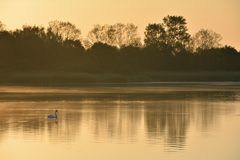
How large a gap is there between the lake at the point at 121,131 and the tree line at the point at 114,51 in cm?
4903

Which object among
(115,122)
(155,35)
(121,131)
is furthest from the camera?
(155,35)

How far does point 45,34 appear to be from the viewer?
104 m

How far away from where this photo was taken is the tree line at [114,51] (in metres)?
92.6

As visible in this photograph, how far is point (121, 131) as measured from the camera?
2836 centimetres

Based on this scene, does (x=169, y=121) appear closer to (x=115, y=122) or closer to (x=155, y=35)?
(x=115, y=122)

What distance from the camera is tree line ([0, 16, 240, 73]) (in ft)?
304

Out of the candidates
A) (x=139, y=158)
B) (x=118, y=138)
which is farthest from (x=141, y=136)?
(x=139, y=158)

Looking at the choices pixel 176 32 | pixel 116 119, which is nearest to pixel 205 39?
pixel 176 32

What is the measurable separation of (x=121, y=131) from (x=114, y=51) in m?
72.0

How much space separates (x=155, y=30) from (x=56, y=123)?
8502 centimetres

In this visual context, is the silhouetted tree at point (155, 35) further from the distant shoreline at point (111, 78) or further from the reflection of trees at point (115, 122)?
the reflection of trees at point (115, 122)

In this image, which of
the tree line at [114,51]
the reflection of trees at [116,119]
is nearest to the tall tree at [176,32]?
the tree line at [114,51]

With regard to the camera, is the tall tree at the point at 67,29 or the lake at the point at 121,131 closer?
the lake at the point at 121,131

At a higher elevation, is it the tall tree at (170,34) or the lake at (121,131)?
Result: the tall tree at (170,34)
